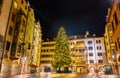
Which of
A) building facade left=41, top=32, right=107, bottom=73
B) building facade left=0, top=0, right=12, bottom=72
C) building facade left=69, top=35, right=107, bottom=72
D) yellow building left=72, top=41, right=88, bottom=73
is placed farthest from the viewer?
building facade left=69, top=35, right=107, bottom=72

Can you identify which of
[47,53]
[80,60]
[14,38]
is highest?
[14,38]

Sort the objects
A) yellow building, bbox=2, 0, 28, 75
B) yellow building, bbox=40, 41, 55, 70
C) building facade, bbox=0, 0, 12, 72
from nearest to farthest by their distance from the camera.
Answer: building facade, bbox=0, 0, 12, 72 → yellow building, bbox=2, 0, 28, 75 → yellow building, bbox=40, 41, 55, 70

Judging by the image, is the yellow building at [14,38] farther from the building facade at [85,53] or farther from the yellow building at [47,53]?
the yellow building at [47,53]

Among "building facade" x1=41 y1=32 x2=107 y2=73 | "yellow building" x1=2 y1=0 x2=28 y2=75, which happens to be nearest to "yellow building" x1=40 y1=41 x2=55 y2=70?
"building facade" x1=41 y1=32 x2=107 y2=73

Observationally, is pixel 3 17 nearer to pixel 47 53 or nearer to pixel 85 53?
pixel 85 53

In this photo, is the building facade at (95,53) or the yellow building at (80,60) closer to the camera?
the yellow building at (80,60)

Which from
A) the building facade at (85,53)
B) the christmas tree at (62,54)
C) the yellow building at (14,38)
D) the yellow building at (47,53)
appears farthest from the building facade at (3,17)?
the yellow building at (47,53)

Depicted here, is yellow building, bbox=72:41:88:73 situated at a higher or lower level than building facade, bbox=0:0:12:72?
lower

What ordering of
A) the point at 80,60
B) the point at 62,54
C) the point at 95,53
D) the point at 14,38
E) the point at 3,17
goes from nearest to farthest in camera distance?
the point at 3,17 → the point at 14,38 → the point at 62,54 → the point at 80,60 → the point at 95,53

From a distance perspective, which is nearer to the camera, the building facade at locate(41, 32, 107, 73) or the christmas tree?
the christmas tree

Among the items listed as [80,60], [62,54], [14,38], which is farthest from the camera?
[80,60]

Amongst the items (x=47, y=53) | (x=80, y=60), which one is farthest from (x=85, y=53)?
(x=47, y=53)

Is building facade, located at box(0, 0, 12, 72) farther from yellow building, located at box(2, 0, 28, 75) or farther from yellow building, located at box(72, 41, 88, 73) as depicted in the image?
yellow building, located at box(72, 41, 88, 73)

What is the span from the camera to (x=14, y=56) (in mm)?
28984
